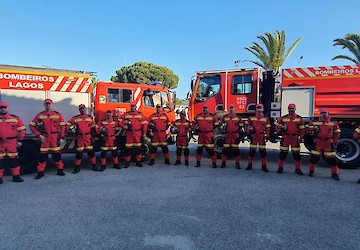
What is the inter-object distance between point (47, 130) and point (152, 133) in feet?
8.11

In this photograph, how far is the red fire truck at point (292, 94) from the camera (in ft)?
21.2

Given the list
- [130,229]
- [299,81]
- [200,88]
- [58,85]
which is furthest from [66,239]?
[299,81]

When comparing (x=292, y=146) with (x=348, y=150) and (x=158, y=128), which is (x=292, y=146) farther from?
(x=158, y=128)

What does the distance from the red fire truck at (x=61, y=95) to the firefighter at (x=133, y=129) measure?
467mm

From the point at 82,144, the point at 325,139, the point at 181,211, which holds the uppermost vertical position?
the point at 325,139

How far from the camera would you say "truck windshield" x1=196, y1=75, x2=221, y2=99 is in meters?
7.75

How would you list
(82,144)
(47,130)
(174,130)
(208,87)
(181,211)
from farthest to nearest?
(208,87), (174,130), (82,144), (47,130), (181,211)

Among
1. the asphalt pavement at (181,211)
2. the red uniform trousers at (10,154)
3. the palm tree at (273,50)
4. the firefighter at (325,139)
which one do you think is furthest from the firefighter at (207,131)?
the palm tree at (273,50)

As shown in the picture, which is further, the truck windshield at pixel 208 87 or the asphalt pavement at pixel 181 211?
the truck windshield at pixel 208 87

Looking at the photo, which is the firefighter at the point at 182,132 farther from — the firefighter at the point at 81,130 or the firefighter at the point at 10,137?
the firefighter at the point at 10,137

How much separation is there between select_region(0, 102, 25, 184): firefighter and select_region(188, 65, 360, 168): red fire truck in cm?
458

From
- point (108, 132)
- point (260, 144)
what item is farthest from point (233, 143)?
point (108, 132)

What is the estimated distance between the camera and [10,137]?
530 centimetres

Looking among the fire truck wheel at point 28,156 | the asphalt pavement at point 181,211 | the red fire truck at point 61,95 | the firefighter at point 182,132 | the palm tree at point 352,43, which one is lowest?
the asphalt pavement at point 181,211
